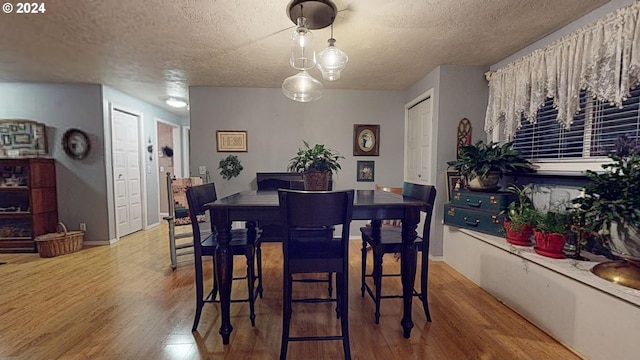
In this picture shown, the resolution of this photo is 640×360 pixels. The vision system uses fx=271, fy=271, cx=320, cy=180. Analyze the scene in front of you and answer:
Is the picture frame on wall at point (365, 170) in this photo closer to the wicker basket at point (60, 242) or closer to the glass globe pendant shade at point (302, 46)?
the glass globe pendant shade at point (302, 46)

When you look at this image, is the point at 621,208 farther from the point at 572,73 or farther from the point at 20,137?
the point at 20,137

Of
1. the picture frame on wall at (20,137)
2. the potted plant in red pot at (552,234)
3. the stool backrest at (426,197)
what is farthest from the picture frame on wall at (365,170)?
the picture frame on wall at (20,137)

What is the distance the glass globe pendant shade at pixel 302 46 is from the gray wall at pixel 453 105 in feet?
5.85

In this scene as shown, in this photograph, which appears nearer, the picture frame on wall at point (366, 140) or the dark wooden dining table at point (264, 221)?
the dark wooden dining table at point (264, 221)

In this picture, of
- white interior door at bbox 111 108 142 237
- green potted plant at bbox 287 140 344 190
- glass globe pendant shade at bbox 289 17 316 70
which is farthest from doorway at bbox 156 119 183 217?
green potted plant at bbox 287 140 344 190

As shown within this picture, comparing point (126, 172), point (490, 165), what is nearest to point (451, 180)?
point (490, 165)

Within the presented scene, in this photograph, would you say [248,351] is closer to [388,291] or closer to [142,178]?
[388,291]

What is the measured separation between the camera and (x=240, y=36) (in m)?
2.43

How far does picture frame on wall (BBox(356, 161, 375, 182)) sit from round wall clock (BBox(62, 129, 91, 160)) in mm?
3949

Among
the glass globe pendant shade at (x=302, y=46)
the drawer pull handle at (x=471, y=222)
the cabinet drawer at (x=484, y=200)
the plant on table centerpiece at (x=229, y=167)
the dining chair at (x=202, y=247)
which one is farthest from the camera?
the plant on table centerpiece at (x=229, y=167)

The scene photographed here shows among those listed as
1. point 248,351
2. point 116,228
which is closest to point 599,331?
point 248,351

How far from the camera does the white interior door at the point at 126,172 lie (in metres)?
4.12

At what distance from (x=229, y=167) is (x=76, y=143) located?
2.14m

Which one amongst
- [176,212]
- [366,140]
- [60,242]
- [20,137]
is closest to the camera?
[176,212]
